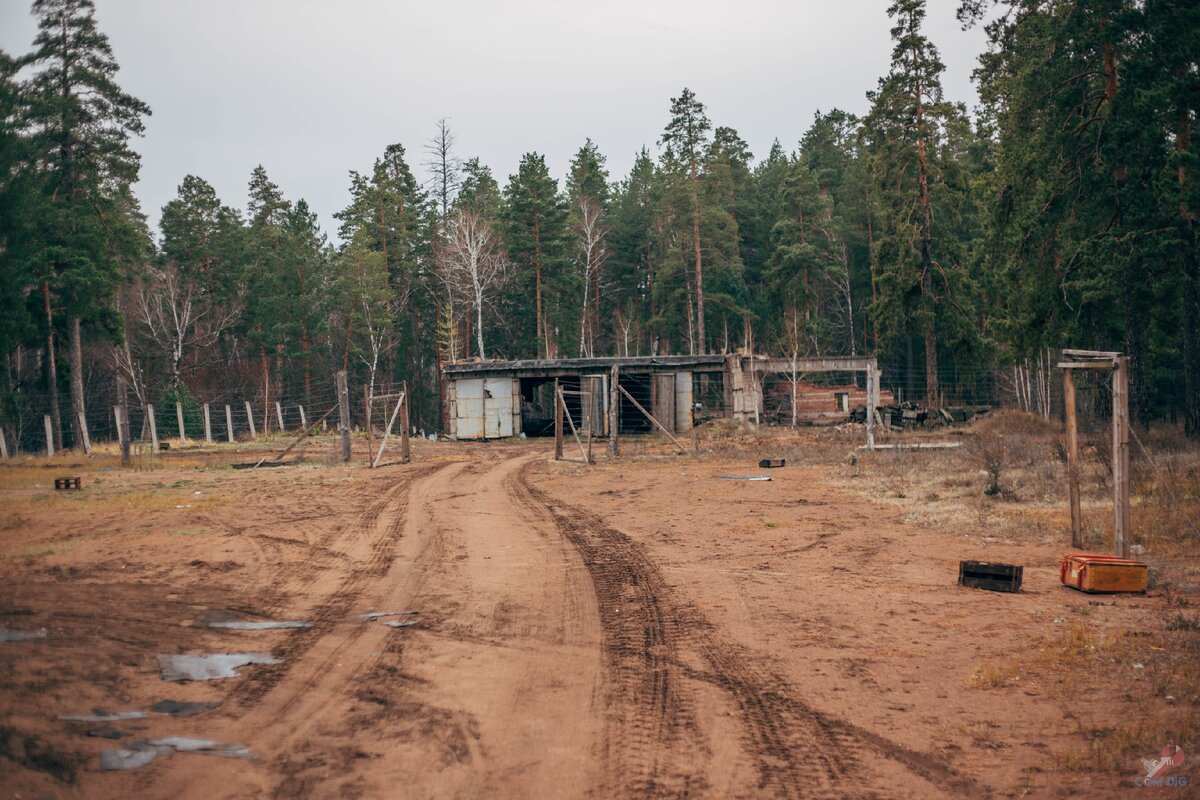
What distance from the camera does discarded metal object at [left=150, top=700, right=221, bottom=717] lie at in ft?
19.8

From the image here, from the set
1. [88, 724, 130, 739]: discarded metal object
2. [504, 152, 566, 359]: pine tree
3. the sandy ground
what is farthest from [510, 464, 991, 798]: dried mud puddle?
[504, 152, 566, 359]: pine tree

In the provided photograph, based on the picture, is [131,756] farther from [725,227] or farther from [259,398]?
[725,227]

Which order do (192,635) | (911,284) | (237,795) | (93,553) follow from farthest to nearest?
(911,284)
(93,553)
(192,635)
(237,795)

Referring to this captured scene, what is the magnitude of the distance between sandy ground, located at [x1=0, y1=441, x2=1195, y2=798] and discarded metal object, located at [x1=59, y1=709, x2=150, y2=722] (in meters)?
0.12

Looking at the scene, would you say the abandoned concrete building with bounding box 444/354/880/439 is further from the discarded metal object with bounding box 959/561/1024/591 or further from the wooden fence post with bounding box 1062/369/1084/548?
the discarded metal object with bounding box 959/561/1024/591

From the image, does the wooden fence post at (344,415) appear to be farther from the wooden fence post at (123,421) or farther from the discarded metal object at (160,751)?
the discarded metal object at (160,751)

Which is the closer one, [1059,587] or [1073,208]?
[1059,587]

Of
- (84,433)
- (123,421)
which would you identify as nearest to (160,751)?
(123,421)

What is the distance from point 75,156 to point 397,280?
25.3m

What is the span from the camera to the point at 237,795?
487 cm

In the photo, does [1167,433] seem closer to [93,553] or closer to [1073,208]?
[1073,208]

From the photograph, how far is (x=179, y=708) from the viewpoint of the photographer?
614cm

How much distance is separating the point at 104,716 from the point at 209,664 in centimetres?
130

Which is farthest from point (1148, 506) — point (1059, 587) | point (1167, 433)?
point (1167, 433)
